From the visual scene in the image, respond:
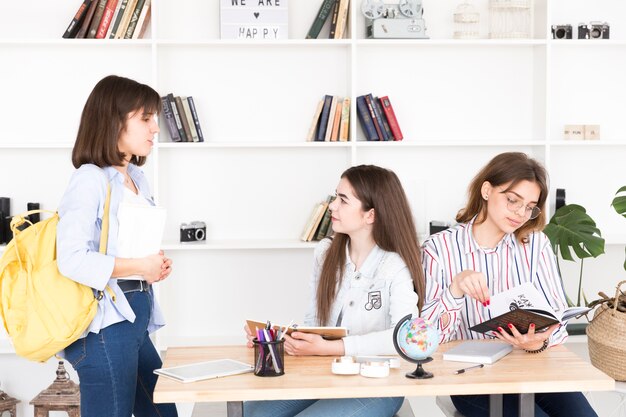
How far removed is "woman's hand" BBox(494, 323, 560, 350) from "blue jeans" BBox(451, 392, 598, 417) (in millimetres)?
156

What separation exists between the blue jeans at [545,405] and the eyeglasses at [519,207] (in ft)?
1.86

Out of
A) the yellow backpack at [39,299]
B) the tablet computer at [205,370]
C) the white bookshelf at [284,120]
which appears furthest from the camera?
the white bookshelf at [284,120]

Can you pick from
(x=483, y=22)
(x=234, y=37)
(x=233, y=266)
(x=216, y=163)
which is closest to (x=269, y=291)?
(x=233, y=266)

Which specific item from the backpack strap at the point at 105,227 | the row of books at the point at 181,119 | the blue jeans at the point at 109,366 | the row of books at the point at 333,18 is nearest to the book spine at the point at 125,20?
the row of books at the point at 181,119

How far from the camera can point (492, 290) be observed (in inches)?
114

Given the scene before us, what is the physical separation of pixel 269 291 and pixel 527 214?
1.87 metres

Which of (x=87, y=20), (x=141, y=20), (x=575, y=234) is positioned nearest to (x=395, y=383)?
(x=575, y=234)

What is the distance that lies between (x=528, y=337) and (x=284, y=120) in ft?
7.15

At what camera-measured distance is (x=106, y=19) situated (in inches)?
161

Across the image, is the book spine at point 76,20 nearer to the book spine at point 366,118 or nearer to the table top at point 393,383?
the book spine at point 366,118

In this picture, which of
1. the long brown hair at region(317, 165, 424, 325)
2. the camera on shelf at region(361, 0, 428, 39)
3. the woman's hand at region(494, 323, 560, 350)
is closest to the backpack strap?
the long brown hair at region(317, 165, 424, 325)

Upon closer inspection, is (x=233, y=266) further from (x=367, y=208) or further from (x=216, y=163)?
(x=367, y=208)

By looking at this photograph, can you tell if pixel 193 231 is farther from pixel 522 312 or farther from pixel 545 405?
pixel 522 312

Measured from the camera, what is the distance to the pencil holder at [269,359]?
2.22 metres
